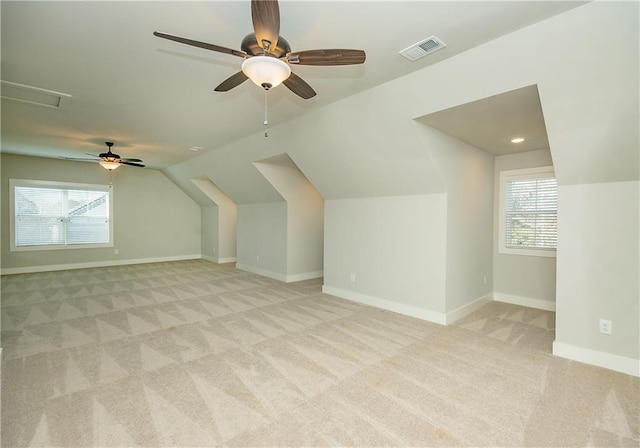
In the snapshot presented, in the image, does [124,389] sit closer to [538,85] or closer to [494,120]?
[538,85]

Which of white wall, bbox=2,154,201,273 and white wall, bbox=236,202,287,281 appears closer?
white wall, bbox=236,202,287,281

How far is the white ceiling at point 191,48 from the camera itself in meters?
2.05

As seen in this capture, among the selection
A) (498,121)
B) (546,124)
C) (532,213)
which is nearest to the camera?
(546,124)

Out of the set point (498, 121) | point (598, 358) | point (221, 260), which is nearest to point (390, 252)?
point (498, 121)

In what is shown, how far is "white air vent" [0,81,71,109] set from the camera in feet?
10.7

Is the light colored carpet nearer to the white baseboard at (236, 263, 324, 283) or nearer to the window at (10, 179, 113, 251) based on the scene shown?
the white baseboard at (236, 263, 324, 283)

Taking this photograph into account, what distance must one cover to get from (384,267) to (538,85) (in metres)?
2.84

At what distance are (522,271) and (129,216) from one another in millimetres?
9363

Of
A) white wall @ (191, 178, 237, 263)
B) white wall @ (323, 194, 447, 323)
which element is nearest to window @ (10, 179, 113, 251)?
white wall @ (191, 178, 237, 263)

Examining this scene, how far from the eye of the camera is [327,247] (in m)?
5.44

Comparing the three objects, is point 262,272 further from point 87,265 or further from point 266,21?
point 266,21

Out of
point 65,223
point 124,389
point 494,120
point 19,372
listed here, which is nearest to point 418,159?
point 494,120

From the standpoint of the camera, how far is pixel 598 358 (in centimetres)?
275

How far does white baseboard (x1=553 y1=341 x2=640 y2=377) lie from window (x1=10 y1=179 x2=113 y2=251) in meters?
9.62
